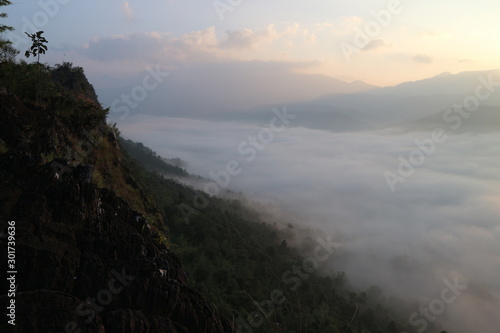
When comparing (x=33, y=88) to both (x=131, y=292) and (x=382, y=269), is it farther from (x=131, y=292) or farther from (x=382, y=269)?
(x=382, y=269)

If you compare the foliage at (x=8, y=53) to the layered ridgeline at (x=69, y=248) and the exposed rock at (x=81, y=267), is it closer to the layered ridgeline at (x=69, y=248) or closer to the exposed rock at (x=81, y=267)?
the layered ridgeline at (x=69, y=248)

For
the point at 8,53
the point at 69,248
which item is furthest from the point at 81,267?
the point at 8,53

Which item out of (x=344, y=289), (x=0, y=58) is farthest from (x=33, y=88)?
(x=344, y=289)

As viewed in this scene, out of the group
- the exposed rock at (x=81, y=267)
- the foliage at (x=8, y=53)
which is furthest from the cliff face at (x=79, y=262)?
the foliage at (x=8, y=53)

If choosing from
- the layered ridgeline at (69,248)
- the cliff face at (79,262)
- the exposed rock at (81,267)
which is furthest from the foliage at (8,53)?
the exposed rock at (81,267)

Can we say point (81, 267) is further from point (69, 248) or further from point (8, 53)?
point (8, 53)

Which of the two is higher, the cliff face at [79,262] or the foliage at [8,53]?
the foliage at [8,53]

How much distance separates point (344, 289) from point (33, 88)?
241ft

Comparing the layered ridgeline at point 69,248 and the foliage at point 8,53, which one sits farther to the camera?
the foliage at point 8,53

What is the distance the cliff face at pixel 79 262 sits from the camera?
4645mm

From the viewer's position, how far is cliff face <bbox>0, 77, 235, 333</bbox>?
4645 millimetres

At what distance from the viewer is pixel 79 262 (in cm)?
546

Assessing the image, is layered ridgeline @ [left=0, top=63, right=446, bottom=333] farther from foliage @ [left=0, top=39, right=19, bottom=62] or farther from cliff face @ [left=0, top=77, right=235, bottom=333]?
foliage @ [left=0, top=39, right=19, bottom=62]

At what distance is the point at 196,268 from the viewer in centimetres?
2605
